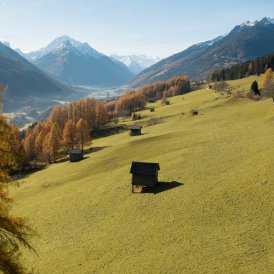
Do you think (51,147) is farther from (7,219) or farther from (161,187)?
(7,219)

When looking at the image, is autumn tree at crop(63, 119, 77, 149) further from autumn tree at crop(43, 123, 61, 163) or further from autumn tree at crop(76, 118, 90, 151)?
autumn tree at crop(43, 123, 61, 163)

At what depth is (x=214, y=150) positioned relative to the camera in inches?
2963

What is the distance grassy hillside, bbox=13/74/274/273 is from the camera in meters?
37.6

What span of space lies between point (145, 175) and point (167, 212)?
12.7 metres

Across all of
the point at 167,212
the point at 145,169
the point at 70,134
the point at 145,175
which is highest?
the point at 70,134

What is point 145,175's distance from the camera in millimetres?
61406

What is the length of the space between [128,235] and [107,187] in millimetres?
21038

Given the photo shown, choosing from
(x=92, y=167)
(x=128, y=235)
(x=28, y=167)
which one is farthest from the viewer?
(x=28, y=167)

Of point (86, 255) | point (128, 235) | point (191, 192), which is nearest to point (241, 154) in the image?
point (191, 192)

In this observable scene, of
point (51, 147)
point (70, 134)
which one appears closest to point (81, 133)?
point (70, 134)

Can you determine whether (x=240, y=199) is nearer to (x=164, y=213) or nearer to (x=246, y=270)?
(x=164, y=213)

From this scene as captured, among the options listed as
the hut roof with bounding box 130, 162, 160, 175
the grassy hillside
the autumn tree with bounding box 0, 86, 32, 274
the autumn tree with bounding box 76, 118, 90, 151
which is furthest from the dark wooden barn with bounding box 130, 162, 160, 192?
the autumn tree with bounding box 76, 118, 90, 151

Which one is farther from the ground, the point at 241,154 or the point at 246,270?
the point at 241,154

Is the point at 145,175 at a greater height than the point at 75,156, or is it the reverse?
the point at 75,156
